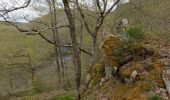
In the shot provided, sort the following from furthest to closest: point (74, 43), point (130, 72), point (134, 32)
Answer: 1. point (74, 43)
2. point (134, 32)
3. point (130, 72)

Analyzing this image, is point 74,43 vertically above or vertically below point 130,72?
above

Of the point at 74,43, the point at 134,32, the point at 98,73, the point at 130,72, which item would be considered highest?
the point at 134,32

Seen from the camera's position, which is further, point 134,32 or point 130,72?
point 134,32

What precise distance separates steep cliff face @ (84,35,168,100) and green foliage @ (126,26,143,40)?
0.24 metres

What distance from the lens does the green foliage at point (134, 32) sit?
992 centimetres

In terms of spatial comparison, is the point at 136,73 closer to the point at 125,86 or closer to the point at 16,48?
the point at 125,86

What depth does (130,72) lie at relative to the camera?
9148 millimetres

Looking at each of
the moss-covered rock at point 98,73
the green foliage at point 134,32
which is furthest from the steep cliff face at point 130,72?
the green foliage at point 134,32

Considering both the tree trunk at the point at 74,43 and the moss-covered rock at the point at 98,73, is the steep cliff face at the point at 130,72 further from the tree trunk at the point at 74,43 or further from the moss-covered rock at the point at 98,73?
the tree trunk at the point at 74,43

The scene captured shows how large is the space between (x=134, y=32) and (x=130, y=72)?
150cm

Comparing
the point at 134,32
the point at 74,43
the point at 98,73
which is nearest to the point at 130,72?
the point at 134,32

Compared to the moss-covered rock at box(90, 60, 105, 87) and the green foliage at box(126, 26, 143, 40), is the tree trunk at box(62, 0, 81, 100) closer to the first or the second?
the moss-covered rock at box(90, 60, 105, 87)

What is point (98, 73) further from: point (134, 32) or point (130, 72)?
point (130, 72)

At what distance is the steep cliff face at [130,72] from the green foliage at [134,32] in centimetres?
24
